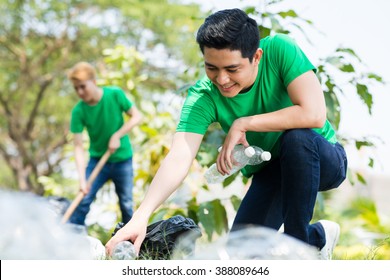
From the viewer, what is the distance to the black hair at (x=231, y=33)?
6.74ft

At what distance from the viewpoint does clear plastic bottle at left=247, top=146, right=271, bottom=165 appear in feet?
7.68

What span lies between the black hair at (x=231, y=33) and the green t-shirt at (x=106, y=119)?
2.49m

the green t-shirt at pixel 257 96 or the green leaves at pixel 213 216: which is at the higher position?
the green t-shirt at pixel 257 96

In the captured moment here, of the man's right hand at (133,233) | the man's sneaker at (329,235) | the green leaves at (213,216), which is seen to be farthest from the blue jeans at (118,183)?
the man's right hand at (133,233)

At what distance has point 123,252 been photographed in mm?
2037

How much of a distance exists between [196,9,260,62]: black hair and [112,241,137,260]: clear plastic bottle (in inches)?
28.8

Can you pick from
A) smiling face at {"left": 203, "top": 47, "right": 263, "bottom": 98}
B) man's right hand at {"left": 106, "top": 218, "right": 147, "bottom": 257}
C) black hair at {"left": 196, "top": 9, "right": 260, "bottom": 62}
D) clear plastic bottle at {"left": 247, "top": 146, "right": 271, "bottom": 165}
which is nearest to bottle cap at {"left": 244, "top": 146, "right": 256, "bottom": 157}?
clear plastic bottle at {"left": 247, "top": 146, "right": 271, "bottom": 165}

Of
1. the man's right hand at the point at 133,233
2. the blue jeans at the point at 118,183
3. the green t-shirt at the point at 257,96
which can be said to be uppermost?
the green t-shirt at the point at 257,96

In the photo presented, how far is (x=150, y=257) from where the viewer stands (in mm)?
2121

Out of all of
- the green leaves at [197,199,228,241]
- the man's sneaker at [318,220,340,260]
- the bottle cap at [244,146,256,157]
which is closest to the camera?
the bottle cap at [244,146,256,157]

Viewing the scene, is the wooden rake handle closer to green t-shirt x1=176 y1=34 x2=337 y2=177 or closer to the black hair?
green t-shirt x1=176 y1=34 x2=337 y2=177

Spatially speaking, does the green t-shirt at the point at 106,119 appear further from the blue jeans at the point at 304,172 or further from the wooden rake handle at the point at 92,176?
the blue jeans at the point at 304,172

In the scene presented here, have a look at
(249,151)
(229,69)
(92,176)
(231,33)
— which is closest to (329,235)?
(249,151)
